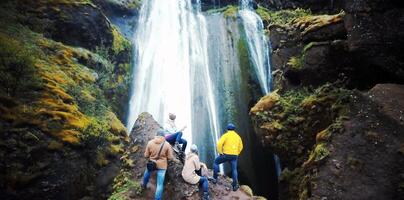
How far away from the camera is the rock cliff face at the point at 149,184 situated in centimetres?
773

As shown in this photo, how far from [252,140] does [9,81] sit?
1076cm

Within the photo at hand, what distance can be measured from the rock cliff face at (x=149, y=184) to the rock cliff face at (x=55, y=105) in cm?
82

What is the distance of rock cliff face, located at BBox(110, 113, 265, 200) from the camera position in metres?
7.73

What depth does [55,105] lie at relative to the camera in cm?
898

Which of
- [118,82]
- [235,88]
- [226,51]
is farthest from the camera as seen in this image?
[226,51]

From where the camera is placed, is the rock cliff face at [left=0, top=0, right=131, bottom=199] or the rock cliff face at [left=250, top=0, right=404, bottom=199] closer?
the rock cliff face at [left=250, top=0, right=404, bottom=199]

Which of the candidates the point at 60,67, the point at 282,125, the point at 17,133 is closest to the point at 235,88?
the point at 282,125

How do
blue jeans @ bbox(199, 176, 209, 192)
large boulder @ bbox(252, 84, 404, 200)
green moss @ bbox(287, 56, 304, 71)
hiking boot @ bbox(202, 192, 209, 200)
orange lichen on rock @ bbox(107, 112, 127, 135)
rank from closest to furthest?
large boulder @ bbox(252, 84, 404, 200)
hiking boot @ bbox(202, 192, 209, 200)
blue jeans @ bbox(199, 176, 209, 192)
orange lichen on rock @ bbox(107, 112, 127, 135)
green moss @ bbox(287, 56, 304, 71)

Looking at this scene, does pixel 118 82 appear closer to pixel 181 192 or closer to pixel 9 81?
pixel 9 81

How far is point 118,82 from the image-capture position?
14.7m

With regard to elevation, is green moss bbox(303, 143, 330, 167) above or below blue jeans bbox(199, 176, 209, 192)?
above

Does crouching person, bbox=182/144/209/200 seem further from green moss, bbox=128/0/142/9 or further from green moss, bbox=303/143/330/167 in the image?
green moss, bbox=128/0/142/9

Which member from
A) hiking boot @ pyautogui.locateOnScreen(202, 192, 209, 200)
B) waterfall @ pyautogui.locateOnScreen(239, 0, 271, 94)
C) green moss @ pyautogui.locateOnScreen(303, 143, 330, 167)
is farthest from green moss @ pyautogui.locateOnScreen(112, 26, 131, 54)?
green moss @ pyautogui.locateOnScreen(303, 143, 330, 167)

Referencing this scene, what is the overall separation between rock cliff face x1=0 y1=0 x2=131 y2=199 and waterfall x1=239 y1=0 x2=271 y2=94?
8208mm
